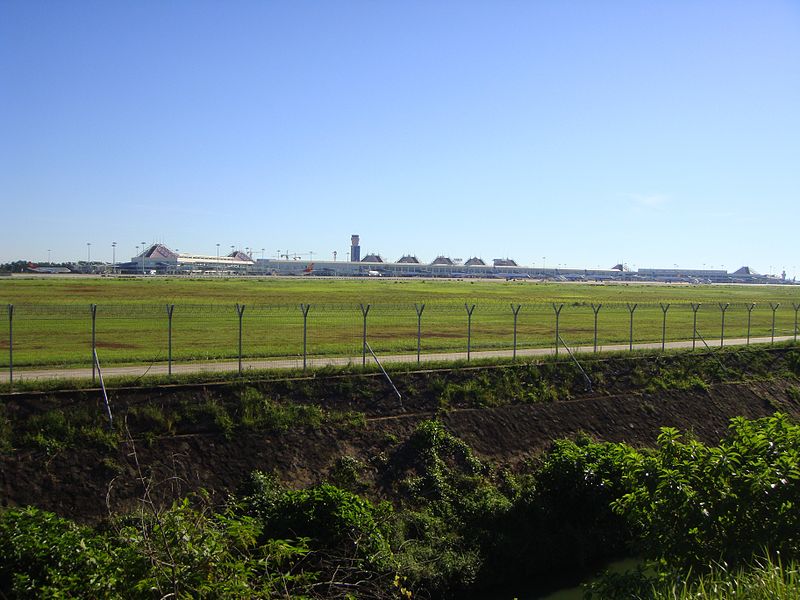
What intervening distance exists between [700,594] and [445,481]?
1280 cm

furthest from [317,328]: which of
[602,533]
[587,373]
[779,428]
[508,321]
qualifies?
[779,428]

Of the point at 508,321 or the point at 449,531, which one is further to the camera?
the point at 508,321

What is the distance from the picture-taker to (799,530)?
12.6 metres

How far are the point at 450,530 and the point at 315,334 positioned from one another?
80.1 ft

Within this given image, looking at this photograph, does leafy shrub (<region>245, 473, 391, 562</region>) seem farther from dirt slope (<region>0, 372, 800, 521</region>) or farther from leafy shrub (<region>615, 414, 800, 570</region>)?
leafy shrub (<region>615, 414, 800, 570</region>)

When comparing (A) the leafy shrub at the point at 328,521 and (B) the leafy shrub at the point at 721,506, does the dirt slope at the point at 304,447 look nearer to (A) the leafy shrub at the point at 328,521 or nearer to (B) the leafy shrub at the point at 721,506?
(A) the leafy shrub at the point at 328,521

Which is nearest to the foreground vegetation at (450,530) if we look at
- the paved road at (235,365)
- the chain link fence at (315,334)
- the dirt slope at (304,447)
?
the dirt slope at (304,447)

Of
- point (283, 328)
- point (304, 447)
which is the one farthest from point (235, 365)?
point (283, 328)

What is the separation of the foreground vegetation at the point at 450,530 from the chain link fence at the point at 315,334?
7462 millimetres

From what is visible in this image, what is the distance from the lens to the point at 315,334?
42844mm

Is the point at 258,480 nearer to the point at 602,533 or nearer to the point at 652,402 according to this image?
the point at 602,533

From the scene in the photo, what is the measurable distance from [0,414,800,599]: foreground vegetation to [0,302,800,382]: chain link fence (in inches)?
294

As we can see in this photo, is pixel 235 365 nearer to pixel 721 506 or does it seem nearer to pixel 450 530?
pixel 450 530

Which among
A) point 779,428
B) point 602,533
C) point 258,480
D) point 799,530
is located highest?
point 779,428
